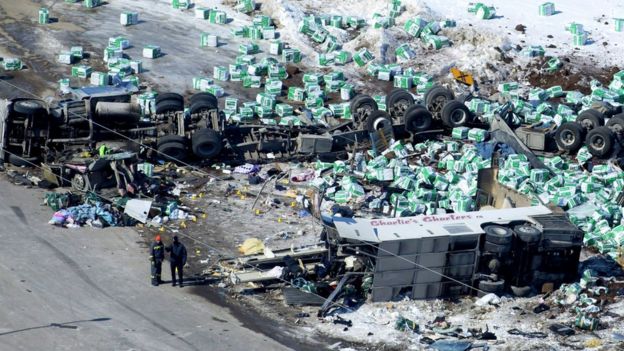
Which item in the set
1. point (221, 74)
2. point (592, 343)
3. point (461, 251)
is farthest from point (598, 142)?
point (221, 74)

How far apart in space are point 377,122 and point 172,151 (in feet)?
19.2

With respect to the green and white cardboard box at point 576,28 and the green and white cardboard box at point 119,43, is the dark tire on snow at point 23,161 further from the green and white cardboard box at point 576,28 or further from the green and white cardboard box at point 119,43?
the green and white cardboard box at point 576,28

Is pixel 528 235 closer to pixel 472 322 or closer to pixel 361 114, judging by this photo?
pixel 472 322

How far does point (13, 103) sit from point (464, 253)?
1274 cm

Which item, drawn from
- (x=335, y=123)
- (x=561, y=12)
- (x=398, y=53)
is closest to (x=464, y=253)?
(x=335, y=123)

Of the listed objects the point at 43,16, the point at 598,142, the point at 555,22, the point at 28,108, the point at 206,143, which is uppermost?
the point at 555,22

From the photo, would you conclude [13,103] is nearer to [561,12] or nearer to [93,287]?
[93,287]

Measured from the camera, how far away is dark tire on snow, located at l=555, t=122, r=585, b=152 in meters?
36.5

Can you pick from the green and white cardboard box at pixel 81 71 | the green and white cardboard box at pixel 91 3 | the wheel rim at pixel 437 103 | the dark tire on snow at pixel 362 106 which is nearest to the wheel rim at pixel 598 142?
the wheel rim at pixel 437 103

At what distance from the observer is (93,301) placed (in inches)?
1064

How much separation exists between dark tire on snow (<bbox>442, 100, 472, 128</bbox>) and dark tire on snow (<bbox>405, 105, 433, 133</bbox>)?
0.58 metres

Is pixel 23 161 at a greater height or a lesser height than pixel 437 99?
lesser

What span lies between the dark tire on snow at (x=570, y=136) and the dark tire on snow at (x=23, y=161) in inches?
564

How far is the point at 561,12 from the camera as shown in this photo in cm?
4631
